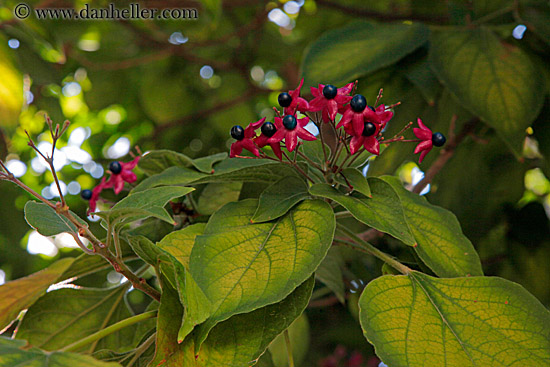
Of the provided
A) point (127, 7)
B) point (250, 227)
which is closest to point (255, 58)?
point (127, 7)

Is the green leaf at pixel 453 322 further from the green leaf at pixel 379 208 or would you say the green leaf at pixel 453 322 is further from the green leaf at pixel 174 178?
the green leaf at pixel 174 178

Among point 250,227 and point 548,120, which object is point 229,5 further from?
point 250,227

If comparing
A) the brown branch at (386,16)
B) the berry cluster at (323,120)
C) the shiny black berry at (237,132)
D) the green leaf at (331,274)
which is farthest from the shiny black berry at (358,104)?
the brown branch at (386,16)

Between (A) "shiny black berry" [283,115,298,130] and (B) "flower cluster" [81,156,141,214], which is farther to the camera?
(B) "flower cluster" [81,156,141,214]

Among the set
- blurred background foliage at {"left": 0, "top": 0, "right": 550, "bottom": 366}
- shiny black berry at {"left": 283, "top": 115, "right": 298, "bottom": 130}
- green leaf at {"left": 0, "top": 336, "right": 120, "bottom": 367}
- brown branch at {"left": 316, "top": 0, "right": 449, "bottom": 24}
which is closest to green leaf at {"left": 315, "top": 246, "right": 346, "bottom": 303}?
blurred background foliage at {"left": 0, "top": 0, "right": 550, "bottom": 366}

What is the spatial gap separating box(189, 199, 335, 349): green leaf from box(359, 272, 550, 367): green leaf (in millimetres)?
60

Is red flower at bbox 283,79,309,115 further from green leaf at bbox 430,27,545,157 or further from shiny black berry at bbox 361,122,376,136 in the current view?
green leaf at bbox 430,27,545,157

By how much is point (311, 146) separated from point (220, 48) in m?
1.23

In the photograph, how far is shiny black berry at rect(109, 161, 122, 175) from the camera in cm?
63

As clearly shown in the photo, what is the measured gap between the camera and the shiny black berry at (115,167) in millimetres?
627

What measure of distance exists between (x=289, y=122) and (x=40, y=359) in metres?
0.27

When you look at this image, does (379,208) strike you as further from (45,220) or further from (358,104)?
(45,220)

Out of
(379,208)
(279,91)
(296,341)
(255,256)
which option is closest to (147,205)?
(255,256)

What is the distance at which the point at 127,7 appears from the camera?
1503mm
